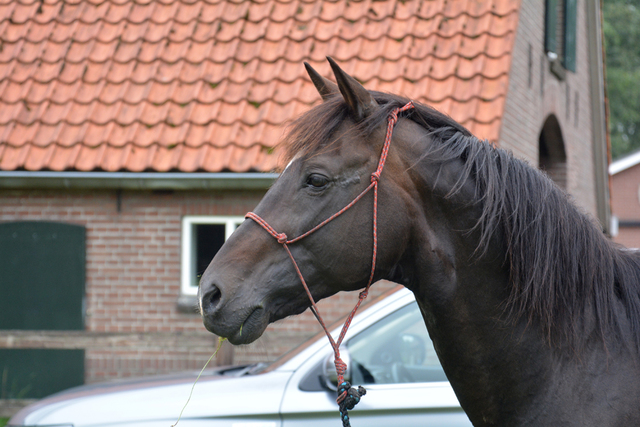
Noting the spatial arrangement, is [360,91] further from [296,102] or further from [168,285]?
[168,285]

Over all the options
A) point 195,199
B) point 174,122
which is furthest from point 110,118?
point 195,199

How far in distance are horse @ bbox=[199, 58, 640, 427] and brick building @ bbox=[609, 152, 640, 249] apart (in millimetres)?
24805

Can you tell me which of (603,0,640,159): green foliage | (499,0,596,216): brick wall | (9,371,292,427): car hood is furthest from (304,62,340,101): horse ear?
(603,0,640,159): green foliage

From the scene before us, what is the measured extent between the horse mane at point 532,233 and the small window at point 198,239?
4.54m

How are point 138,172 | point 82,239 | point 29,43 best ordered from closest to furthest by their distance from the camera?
point 138,172
point 82,239
point 29,43

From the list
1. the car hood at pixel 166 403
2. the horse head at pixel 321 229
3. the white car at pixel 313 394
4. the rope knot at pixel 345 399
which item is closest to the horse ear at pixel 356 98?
the horse head at pixel 321 229

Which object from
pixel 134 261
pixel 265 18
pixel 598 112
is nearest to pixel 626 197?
pixel 598 112

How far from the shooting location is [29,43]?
746 centimetres

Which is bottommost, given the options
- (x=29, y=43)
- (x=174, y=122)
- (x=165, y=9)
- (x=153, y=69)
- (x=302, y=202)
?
(x=302, y=202)

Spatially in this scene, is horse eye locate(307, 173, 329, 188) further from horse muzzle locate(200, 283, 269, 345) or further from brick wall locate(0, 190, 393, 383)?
brick wall locate(0, 190, 393, 383)

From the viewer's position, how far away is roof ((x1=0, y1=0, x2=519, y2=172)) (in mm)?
6371

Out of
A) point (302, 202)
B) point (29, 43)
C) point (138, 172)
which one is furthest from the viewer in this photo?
point (29, 43)

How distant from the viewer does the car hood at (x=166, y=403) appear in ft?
10.3

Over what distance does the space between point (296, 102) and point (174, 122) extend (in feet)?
4.46
